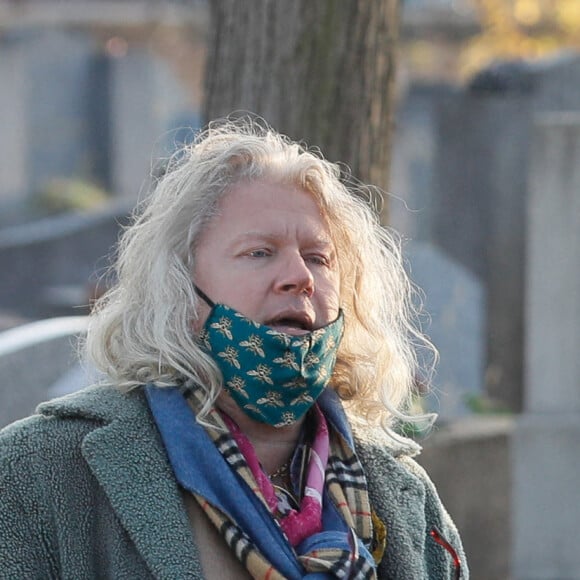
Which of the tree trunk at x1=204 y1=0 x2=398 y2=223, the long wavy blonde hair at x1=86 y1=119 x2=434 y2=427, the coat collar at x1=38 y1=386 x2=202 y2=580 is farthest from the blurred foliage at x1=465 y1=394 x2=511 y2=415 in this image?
the coat collar at x1=38 y1=386 x2=202 y2=580

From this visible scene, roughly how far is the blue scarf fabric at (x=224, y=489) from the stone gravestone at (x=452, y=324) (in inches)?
172

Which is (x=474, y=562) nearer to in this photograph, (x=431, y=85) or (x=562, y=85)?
(x=562, y=85)

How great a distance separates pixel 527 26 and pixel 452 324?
46.5ft

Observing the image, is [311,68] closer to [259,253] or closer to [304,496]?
[259,253]

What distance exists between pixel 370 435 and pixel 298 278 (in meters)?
0.51

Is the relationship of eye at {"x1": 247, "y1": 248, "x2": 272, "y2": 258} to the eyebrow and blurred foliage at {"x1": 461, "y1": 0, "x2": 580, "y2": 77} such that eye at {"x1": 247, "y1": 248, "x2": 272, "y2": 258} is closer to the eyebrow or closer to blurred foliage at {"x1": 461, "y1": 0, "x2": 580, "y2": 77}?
the eyebrow

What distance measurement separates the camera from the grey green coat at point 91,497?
2709 millimetres

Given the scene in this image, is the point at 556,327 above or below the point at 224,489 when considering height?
below

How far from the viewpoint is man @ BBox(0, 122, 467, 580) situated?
2.75 m

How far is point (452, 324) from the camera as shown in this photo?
25.3ft

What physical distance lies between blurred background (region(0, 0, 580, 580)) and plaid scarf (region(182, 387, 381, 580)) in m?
0.98

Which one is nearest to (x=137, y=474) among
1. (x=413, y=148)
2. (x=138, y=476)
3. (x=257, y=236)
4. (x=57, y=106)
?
(x=138, y=476)

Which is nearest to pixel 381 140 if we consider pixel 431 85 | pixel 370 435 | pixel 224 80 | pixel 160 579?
pixel 224 80

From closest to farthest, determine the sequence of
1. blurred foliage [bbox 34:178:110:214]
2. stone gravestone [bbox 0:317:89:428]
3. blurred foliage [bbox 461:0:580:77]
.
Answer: stone gravestone [bbox 0:317:89:428]
blurred foliage [bbox 34:178:110:214]
blurred foliage [bbox 461:0:580:77]
